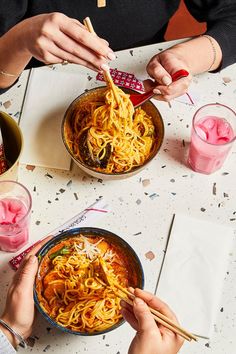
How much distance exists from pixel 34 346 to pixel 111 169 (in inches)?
20.4

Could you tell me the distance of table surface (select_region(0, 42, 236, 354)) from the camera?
154 cm

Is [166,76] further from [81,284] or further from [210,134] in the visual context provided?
Result: [81,284]

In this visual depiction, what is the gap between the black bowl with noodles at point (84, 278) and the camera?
142 centimetres

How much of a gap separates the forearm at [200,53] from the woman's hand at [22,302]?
0.78 m

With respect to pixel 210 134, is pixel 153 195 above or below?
below

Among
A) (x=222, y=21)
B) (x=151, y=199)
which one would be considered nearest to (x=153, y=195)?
(x=151, y=199)

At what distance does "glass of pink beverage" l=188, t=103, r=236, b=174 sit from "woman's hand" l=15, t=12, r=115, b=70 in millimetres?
347

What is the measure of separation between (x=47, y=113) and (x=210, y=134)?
1.64 ft

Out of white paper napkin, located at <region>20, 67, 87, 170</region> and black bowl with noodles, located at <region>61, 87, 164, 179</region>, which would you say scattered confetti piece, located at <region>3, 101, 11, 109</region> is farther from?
black bowl with noodles, located at <region>61, 87, 164, 179</region>

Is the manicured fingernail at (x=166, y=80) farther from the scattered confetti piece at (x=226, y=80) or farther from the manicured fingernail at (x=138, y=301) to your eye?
the manicured fingernail at (x=138, y=301)

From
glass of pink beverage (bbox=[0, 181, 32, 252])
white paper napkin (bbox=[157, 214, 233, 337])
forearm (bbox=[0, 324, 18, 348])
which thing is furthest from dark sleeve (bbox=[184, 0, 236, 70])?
forearm (bbox=[0, 324, 18, 348])

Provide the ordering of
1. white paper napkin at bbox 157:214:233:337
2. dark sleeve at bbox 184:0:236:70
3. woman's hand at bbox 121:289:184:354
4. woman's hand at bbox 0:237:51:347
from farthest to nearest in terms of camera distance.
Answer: dark sleeve at bbox 184:0:236:70, white paper napkin at bbox 157:214:233:337, woman's hand at bbox 0:237:51:347, woman's hand at bbox 121:289:184:354

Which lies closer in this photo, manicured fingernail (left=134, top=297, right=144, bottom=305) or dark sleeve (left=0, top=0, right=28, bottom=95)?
manicured fingernail (left=134, top=297, right=144, bottom=305)

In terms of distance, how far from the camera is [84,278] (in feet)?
Answer: 4.89
